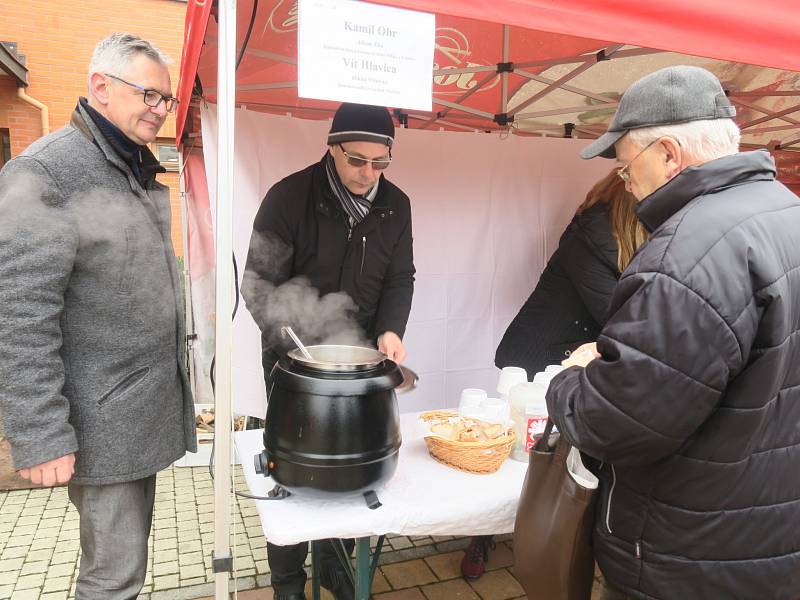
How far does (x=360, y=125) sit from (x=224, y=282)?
110 centimetres

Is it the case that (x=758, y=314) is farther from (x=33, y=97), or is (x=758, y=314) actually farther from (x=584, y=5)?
(x=33, y=97)

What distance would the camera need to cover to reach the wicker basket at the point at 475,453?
5.72 ft

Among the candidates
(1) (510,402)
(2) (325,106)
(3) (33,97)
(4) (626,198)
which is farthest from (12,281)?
(3) (33,97)

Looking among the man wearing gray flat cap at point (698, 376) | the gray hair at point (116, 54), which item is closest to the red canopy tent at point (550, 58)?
the gray hair at point (116, 54)

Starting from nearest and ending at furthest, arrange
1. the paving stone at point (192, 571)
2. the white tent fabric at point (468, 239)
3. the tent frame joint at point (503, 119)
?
the paving stone at point (192, 571)
the white tent fabric at point (468, 239)
the tent frame joint at point (503, 119)

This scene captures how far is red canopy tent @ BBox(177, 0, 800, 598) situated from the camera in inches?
60.9

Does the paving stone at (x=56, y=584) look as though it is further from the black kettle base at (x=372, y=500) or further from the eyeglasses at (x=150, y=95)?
the eyeglasses at (x=150, y=95)

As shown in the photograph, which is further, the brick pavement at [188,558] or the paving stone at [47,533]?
the paving stone at [47,533]

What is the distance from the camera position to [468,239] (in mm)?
3771

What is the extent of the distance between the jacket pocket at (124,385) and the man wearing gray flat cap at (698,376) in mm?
1205

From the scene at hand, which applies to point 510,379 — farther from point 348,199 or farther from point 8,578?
point 8,578

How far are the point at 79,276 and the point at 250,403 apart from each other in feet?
6.35

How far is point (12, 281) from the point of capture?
137 centimetres

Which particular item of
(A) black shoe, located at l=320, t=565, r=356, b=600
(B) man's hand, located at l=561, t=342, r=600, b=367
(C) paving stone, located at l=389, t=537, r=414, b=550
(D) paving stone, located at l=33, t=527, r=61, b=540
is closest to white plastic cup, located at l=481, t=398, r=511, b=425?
(B) man's hand, located at l=561, t=342, r=600, b=367
